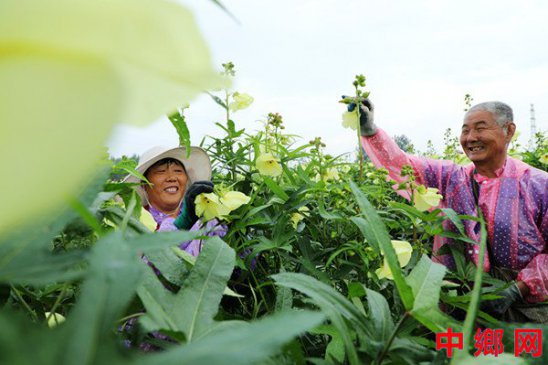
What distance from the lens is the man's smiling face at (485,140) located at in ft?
6.52

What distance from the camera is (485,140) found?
78.5 inches

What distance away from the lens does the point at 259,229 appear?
951 mm

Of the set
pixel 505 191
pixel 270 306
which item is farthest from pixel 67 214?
pixel 505 191

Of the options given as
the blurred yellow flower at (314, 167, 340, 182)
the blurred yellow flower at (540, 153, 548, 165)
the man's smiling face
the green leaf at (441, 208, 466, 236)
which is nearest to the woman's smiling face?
the blurred yellow flower at (314, 167, 340, 182)

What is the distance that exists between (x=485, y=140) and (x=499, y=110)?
19 centimetres

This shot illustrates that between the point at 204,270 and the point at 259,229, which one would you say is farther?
the point at 259,229

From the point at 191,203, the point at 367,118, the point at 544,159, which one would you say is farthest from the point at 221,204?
the point at 544,159

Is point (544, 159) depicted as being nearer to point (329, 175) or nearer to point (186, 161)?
point (329, 175)

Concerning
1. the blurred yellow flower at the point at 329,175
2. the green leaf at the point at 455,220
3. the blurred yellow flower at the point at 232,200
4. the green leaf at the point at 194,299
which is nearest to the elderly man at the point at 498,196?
the blurred yellow flower at the point at 329,175

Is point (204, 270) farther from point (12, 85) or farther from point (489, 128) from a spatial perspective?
point (489, 128)

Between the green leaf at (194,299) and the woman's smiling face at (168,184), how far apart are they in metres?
1.51

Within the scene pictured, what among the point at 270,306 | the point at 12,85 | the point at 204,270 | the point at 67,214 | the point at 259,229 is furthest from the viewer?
the point at 259,229

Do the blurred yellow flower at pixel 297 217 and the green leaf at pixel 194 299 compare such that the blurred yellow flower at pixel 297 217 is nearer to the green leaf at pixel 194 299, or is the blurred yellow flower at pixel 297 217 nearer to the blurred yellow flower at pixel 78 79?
the green leaf at pixel 194 299

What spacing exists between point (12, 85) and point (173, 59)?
0.14 ft
